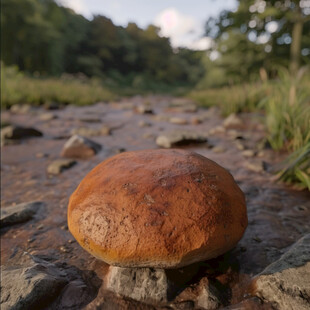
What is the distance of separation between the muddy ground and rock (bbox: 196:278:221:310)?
4 centimetres

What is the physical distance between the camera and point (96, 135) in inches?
170

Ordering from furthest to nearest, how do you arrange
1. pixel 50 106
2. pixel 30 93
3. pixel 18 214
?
pixel 30 93
pixel 50 106
pixel 18 214

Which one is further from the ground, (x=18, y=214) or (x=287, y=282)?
(x=287, y=282)

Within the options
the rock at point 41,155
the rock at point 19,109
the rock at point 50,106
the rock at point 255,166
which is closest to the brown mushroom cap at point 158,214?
the rock at point 255,166

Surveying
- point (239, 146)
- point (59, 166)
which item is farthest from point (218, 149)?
point (59, 166)

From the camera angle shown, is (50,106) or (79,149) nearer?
(79,149)

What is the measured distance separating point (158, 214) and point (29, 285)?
62cm

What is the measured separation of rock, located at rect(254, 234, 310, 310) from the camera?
107 centimetres

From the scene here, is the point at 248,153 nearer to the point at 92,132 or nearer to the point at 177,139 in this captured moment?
the point at 177,139

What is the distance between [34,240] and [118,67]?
25.9 meters

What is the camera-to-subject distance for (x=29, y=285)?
3.79 feet

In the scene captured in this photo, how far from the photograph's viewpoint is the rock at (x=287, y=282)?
1.07 meters

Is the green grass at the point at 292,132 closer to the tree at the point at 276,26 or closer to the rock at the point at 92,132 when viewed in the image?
the rock at the point at 92,132

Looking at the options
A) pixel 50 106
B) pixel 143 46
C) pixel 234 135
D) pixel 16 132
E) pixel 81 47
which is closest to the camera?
pixel 16 132
